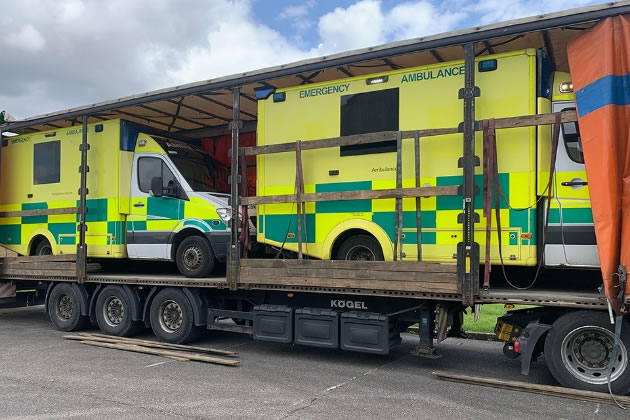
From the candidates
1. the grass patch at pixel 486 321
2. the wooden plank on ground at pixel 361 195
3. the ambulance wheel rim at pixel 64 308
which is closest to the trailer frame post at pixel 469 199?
the wooden plank on ground at pixel 361 195

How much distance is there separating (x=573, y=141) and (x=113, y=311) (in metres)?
7.51

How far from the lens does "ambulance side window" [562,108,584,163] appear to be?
5988 mm

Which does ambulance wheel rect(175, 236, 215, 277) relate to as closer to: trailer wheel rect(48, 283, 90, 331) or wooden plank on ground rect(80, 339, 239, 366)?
wooden plank on ground rect(80, 339, 239, 366)

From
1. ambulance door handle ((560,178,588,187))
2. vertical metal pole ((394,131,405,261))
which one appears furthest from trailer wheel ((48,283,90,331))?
ambulance door handle ((560,178,588,187))

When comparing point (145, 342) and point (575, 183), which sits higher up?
point (575, 183)

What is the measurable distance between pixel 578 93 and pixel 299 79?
3.66 metres

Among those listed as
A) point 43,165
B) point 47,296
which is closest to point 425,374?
point 47,296

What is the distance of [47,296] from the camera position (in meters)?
10.0

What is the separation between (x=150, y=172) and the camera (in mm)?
9273

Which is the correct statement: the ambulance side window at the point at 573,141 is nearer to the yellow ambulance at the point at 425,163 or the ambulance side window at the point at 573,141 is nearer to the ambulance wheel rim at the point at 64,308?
the yellow ambulance at the point at 425,163

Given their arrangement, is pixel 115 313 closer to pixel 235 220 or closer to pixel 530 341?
pixel 235 220

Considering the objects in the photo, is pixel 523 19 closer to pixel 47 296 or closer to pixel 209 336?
pixel 209 336

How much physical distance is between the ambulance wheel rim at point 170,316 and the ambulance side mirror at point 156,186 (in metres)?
1.76

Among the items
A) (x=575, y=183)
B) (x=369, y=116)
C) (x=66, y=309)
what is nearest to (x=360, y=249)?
(x=369, y=116)
